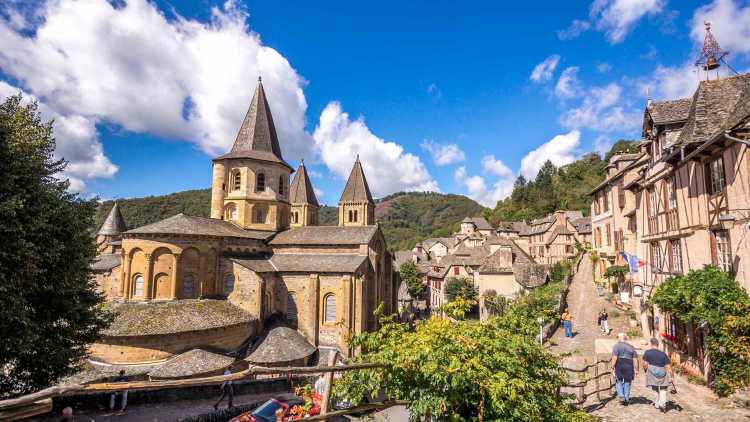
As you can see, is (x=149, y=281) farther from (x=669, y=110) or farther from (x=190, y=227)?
(x=669, y=110)

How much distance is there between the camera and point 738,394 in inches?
378

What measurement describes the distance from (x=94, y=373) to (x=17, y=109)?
12904 millimetres

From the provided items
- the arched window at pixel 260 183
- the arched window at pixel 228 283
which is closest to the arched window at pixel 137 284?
the arched window at pixel 228 283

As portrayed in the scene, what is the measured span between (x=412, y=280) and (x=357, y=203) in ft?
86.2

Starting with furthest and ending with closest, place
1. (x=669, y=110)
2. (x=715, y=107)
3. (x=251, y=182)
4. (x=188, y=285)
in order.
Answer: (x=251, y=182)
(x=188, y=285)
(x=669, y=110)
(x=715, y=107)

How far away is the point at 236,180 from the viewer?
32312mm

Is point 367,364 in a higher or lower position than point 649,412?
higher

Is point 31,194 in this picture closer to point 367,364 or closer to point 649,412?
point 367,364

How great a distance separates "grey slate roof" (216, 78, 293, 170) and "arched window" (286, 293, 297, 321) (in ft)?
39.8

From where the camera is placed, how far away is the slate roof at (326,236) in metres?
29.8

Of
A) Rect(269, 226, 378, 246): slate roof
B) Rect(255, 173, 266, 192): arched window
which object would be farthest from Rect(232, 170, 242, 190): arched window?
Rect(269, 226, 378, 246): slate roof

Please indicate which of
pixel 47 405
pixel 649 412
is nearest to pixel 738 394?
pixel 649 412

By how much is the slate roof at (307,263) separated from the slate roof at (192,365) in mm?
6414

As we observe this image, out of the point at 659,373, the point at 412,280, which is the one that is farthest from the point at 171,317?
the point at 412,280
